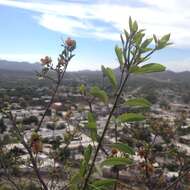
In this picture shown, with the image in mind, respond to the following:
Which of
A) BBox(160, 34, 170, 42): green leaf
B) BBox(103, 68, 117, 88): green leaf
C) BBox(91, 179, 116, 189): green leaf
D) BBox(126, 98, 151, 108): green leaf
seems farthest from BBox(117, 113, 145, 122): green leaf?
BBox(160, 34, 170, 42): green leaf

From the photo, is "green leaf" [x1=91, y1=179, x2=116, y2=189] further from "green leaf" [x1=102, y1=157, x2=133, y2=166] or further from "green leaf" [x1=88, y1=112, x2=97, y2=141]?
"green leaf" [x1=88, y1=112, x2=97, y2=141]

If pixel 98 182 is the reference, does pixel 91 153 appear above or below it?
above

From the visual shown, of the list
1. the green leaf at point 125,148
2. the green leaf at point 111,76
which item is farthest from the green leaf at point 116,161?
the green leaf at point 111,76

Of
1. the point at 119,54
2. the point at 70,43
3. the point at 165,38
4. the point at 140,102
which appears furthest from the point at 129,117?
the point at 70,43

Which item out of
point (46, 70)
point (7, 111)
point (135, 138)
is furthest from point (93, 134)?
point (135, 138)

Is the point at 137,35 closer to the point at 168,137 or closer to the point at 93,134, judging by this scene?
the point at 93,134
